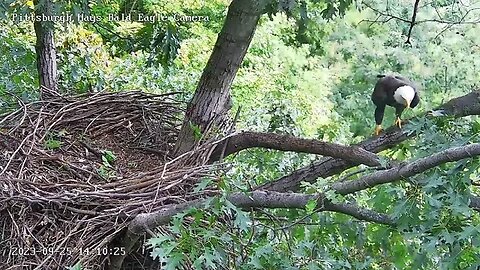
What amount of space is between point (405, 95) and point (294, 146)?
108 cm

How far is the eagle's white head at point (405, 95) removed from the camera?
11.2 ft

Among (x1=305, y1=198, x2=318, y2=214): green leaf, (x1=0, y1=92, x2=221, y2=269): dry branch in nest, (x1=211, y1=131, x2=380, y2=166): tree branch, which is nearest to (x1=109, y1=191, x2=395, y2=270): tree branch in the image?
(x1=305, y1=198, x2=318, y2=214): green leaf

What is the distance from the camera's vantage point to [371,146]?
98.7 inches

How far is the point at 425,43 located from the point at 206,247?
5957mm

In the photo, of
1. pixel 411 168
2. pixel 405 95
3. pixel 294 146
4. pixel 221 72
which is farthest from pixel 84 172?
pixel 405 95

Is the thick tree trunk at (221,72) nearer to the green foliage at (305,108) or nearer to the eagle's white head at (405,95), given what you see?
the green foliage at (305,108)

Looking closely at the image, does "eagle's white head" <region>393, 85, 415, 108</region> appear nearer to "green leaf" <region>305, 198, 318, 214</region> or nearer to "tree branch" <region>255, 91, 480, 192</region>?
"tree branch" <region>255, 91, 480, 192</region>

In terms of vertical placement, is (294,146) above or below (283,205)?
below

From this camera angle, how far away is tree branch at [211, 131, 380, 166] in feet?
7.54

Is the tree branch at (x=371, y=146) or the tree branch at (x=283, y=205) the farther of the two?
the tree branch at (x=371, y=146)

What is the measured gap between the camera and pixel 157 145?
123 inches

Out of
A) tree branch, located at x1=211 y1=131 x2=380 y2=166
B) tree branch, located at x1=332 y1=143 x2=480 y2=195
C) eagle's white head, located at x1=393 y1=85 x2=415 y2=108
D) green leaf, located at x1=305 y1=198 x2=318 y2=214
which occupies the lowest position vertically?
tree branch, located at x1=211 y1=131 x2=380 y2=166

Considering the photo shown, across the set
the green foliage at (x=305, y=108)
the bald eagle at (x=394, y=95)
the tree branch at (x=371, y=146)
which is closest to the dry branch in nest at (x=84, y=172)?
the green foliage at (x=305, y=108)

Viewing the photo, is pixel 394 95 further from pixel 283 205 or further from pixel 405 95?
pixel 283 205
